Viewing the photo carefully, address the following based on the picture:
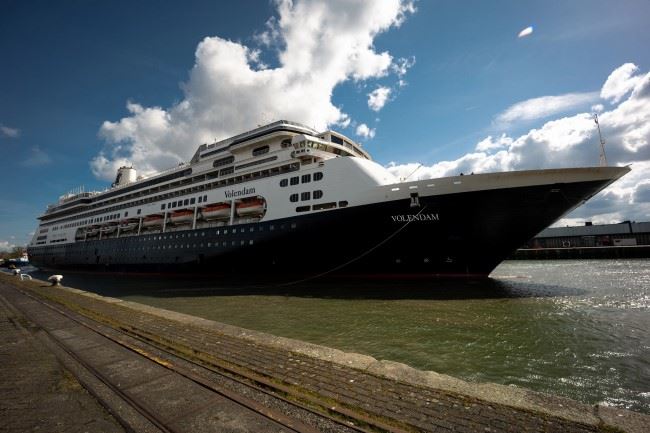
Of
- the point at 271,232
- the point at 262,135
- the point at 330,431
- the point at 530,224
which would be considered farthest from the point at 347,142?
the point at 330,431

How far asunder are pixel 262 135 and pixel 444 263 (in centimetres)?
1832

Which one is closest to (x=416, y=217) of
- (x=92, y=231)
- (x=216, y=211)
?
(x=216, y=211)

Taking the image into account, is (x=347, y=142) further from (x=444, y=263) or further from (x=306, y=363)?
(x=306, y=363)

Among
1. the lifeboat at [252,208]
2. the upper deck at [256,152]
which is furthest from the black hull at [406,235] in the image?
the upper deck at [256,152]

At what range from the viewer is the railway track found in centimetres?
309

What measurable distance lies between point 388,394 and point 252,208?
20497mm

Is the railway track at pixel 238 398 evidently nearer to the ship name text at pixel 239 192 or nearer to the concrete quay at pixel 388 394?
the concrete quay at pixel 388 394

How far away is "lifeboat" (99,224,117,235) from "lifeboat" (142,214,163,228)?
8084 mm

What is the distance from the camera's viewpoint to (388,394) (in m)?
3.77

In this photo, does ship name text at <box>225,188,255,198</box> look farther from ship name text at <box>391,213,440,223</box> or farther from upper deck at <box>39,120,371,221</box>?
ship name text at <box>391,213,440,223</box>

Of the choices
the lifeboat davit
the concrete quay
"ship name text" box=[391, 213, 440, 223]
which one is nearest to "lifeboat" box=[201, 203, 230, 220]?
"ship name text" box=[391, 213, 440, 223]

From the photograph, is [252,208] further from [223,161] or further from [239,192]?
[223,161]

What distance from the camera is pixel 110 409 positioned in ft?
11.4

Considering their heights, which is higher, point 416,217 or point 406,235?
point 416,217
